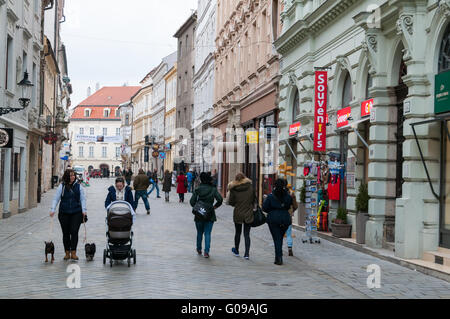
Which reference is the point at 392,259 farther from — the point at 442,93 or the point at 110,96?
the point at 110,96

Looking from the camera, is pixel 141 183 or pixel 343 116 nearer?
pixel 343 116

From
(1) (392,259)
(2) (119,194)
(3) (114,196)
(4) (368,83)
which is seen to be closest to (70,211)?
(3) (114,196)

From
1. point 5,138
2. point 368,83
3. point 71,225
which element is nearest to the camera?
point 71,225

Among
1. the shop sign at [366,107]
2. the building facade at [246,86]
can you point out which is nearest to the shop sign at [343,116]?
the shop sign at [366,107]

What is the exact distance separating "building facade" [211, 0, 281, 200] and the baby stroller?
577 inches

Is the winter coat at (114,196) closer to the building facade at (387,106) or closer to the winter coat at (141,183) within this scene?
the building facade at (387,106)

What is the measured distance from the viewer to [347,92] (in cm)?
1838

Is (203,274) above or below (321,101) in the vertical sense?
below

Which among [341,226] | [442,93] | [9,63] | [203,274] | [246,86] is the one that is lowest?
[203,274]

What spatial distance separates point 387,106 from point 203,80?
36.0 metres

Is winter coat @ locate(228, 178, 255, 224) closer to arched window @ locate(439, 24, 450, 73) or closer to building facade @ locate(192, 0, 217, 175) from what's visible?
arched window @ locate(439, 24, 450, 73)

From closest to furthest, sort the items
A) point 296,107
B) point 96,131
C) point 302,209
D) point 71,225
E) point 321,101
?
point 71,225
point 321,101
point 302,209
point 296,107
point 96,131

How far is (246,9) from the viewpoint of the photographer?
1289 inches

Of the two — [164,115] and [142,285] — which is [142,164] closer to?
[164,115]
